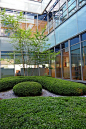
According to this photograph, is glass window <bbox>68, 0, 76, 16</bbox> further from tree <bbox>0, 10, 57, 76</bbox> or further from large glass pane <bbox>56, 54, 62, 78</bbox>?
large glass pane <bbox>56, 54, 62, 78</bbox>

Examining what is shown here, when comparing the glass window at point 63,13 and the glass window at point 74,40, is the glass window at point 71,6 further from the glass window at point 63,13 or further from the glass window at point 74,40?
the glass window at point 74,40

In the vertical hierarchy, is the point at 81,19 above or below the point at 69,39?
above

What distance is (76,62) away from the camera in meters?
8.84

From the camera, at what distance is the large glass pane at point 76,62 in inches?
337

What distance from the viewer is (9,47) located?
576 inches

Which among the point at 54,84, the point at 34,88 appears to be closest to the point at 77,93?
the point at 54,84

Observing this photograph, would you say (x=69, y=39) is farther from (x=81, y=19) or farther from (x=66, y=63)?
(x=66, y=63)

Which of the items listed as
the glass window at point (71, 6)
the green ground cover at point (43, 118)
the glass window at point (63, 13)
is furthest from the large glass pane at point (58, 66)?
the green ground cover at point (43, 118)

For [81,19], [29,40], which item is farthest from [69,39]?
[29,40]

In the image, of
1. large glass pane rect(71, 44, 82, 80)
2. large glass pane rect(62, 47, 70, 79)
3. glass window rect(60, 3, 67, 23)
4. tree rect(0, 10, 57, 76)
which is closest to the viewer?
large glass pane rect(71, 44, 82, 80)

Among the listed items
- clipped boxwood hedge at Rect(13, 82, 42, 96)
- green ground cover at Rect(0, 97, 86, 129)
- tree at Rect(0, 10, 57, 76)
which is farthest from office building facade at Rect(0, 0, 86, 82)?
green ground cover at Rect(0, 97, 86, 129)

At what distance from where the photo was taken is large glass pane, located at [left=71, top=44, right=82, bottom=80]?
855cm

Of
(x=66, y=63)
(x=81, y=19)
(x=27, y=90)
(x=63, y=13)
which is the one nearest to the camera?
(x=27, y=90)

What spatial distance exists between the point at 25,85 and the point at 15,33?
21.6 feet
